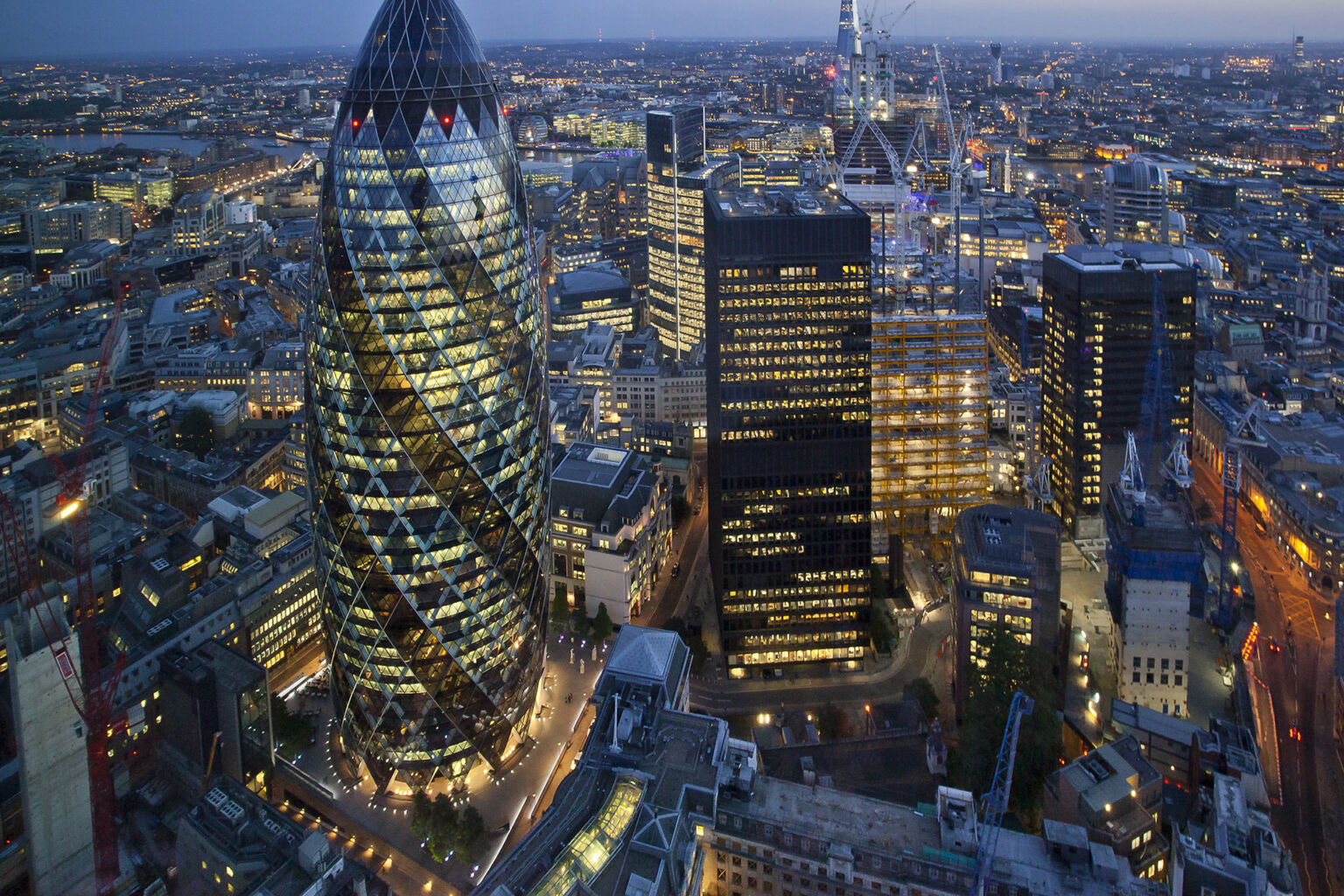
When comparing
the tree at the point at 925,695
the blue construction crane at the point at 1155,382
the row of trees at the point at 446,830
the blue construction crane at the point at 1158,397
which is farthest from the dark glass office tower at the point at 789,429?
the blue construction crane at the point at 1155,382

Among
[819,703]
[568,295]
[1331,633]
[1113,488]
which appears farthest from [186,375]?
[1331,633]

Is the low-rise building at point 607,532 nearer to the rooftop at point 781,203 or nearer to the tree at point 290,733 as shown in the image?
the rooftop at point 781,203

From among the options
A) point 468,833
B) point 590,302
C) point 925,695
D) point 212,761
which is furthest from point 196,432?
point 925,695

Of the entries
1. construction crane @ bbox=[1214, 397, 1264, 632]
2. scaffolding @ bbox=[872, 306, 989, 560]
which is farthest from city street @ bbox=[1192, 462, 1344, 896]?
scaffolding @ bbox=[872, 306, 989, 560]

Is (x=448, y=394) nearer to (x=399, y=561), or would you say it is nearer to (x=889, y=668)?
(x=399, y=561)

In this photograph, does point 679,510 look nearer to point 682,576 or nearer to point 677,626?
point 682,576

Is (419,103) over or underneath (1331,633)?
over
